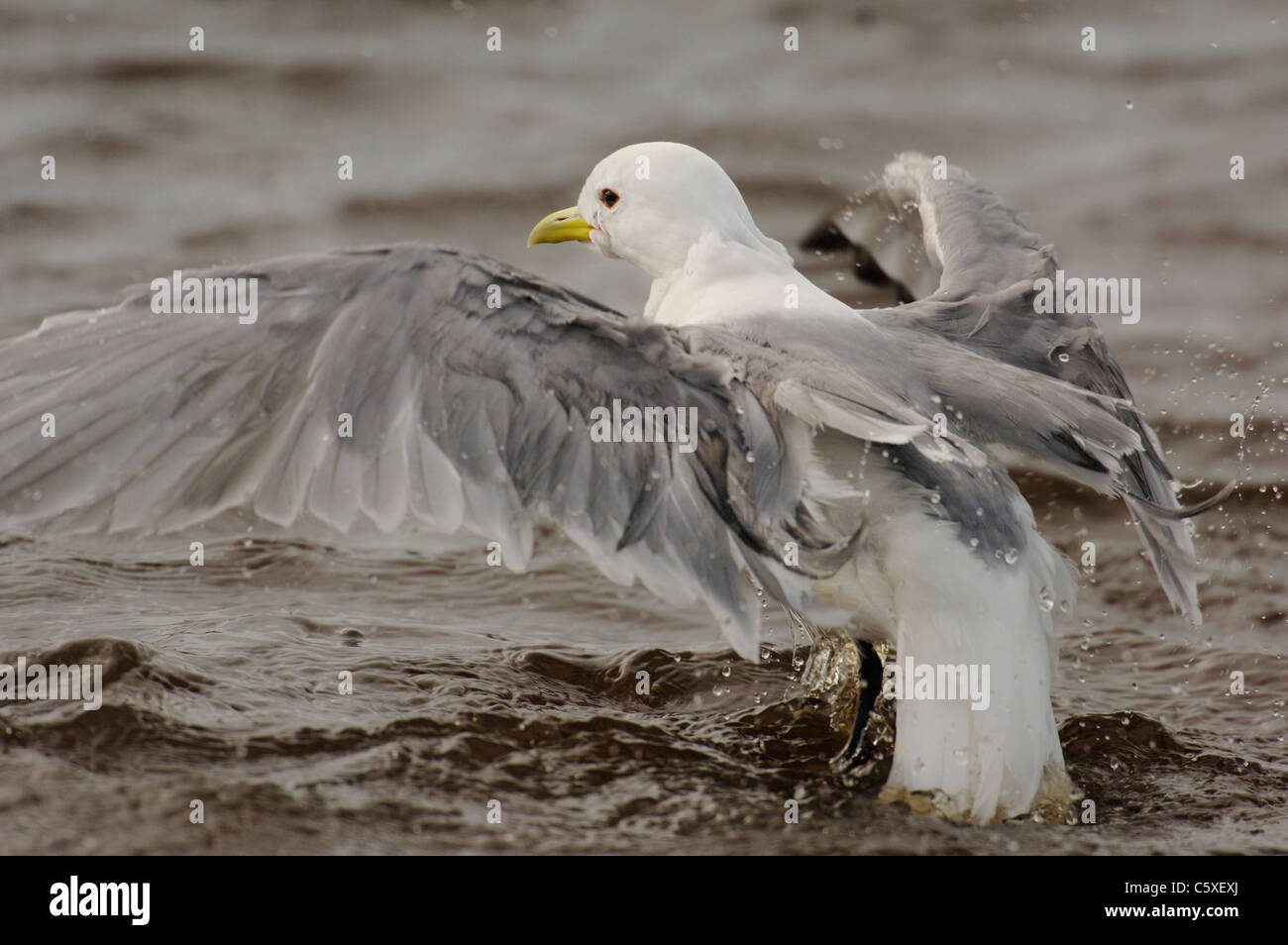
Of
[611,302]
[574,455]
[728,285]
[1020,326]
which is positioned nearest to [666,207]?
[728,285]

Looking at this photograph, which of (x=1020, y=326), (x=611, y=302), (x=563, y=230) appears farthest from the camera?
(x=611, y=302)

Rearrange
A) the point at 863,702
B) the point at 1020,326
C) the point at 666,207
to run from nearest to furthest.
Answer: the point at 863,702, the point at 1020,326, the point at 666,207

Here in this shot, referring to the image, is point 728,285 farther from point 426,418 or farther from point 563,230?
point 426,418

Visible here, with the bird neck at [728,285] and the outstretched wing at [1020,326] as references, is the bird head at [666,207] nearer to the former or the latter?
the bird neck at [728,285]

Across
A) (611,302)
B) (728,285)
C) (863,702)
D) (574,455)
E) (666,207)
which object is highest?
(611,302)

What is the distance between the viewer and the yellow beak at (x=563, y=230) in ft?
15.5

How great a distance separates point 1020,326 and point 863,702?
1.12 meters

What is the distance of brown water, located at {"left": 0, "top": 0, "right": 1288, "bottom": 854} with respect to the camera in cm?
351

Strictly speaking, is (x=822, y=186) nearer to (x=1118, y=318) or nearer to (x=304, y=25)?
(x=1118, y=318)

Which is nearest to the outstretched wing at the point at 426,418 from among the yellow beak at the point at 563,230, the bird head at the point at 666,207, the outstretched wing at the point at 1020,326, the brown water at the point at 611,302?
the brown water at the point at 611,302

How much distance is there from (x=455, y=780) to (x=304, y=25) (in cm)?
869

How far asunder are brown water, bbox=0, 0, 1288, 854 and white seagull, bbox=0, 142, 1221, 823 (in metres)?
0.41

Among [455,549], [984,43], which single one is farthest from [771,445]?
[984,43]

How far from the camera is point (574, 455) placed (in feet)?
10.8
